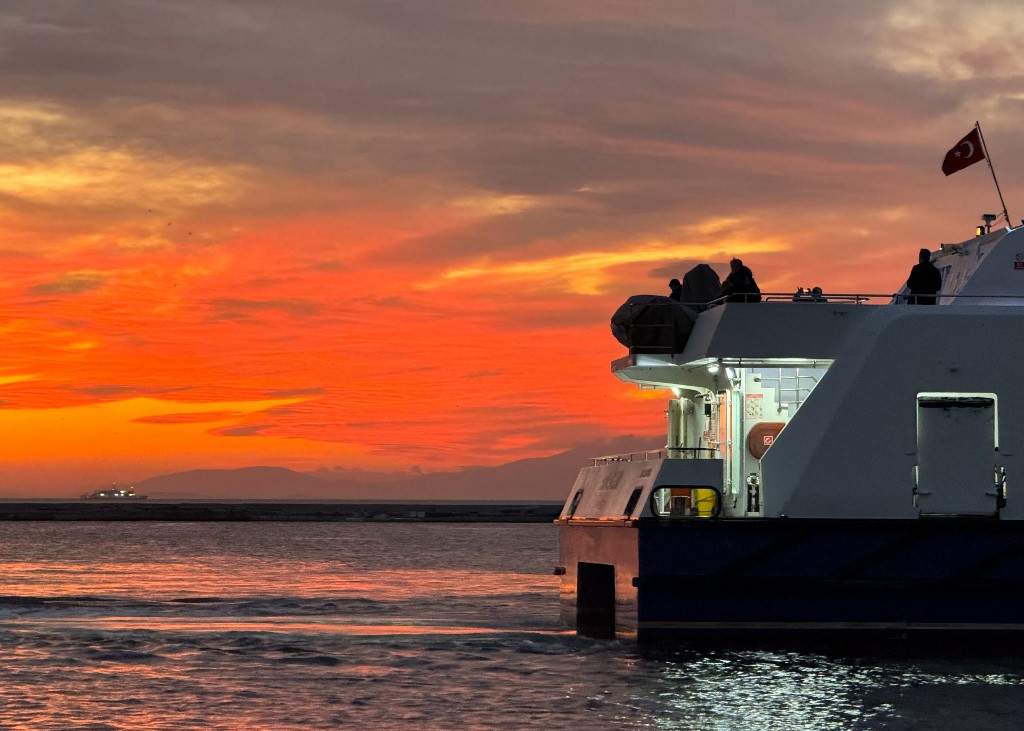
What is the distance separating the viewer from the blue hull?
738 inches

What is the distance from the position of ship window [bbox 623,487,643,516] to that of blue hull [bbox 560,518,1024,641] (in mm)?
1039

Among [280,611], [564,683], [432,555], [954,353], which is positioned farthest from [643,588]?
[432,555]

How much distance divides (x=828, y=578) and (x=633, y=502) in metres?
A: 2.86

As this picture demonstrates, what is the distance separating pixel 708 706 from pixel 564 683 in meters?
2.63

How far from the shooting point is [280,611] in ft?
108

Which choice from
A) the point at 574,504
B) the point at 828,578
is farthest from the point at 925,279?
the point at 574,504

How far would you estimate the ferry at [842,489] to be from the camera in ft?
61.6

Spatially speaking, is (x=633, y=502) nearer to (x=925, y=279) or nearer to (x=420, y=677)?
(x=420, y=677)

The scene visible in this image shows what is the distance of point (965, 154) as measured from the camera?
880 inches

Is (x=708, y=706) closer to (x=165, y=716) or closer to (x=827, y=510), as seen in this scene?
(x=827, y=510)

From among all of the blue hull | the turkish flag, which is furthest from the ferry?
the turkish flag

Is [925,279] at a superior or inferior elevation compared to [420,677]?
superior

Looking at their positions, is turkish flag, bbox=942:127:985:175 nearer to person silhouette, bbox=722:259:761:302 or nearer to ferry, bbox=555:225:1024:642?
ferry, bbox=555:225:1024:642

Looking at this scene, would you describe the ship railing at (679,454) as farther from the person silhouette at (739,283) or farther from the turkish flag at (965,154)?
the turkish flag at (965,154)
